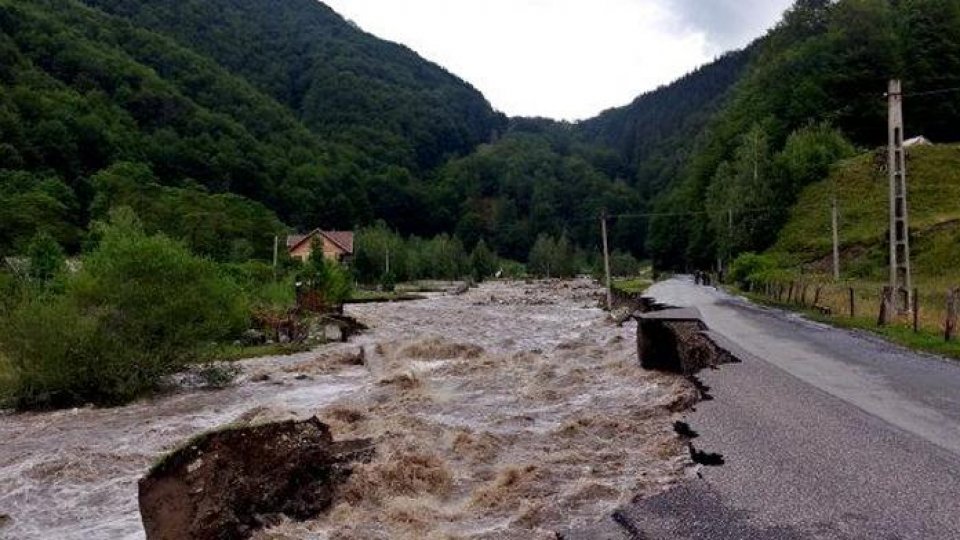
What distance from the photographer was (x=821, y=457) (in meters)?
9.24

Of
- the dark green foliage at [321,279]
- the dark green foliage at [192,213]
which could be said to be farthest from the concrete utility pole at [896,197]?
the dark green foliage at [192,213]

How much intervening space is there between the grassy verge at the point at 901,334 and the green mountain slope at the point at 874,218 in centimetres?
2120

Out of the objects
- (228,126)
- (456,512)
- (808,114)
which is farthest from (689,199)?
(456,512)

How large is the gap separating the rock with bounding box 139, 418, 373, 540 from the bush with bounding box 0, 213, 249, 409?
14944mm

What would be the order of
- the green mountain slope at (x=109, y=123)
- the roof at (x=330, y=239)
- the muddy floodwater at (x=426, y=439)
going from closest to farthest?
the muddy floodwater at (x=426, y=439) < the green mountain slope at (x=109, y=123) < the roof at (x=330, y=239)

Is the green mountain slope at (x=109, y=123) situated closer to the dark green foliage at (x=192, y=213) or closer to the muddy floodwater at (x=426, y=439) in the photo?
the dark green foliage at (x=192, y=213)

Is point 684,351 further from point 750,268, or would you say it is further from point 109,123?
point 109,123

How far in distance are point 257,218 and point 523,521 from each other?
Answer: 106m

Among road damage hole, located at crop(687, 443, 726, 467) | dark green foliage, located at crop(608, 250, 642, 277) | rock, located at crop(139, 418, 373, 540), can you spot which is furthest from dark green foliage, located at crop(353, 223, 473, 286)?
road damage hole, located at crop(687, 443, 726, 467)

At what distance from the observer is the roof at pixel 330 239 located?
110 m

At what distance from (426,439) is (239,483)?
17.7 feet

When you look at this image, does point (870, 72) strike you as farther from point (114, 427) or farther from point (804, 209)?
point (114, 427)

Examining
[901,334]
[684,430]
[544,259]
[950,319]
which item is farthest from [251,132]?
[684,430]

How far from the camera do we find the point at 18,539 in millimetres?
10492
